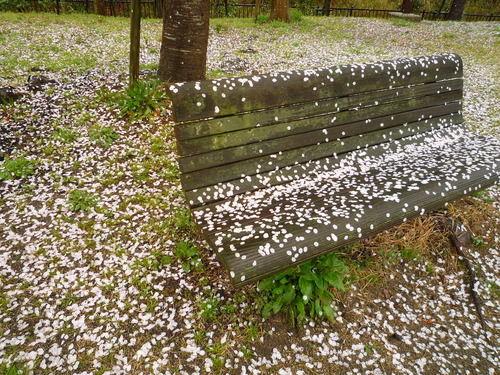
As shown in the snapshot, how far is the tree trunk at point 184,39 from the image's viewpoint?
4.39 meters

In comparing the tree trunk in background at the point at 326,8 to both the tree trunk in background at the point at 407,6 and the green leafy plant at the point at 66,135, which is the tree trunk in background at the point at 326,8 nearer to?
the tree trunk in background at the point at 407,6

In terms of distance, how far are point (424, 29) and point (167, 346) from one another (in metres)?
15.4

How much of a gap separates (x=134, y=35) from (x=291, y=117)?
3.04 metres

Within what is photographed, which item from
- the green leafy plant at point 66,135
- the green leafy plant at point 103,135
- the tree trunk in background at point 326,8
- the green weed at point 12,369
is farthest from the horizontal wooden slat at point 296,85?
the tree trunk in background at point 326,8

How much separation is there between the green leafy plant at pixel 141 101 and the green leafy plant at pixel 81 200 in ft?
5.02

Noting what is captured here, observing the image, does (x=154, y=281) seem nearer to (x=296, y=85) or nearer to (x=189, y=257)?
(x=189, y=257)

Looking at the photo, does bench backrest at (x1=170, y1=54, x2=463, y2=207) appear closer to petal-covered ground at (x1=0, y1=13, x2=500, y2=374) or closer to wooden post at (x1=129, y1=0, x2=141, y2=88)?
petal-covered ground at (x1=0, y1=13, x2=500, y2=374)

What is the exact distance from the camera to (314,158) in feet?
9.80

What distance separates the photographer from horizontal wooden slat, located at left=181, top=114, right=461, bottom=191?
8.13ft

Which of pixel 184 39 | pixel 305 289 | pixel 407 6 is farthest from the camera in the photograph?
pixel 407 6

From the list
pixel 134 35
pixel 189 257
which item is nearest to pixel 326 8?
pixel 134 35

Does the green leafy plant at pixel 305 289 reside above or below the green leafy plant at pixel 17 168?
below

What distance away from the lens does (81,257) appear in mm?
2871

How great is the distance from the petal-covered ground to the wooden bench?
647 mm
